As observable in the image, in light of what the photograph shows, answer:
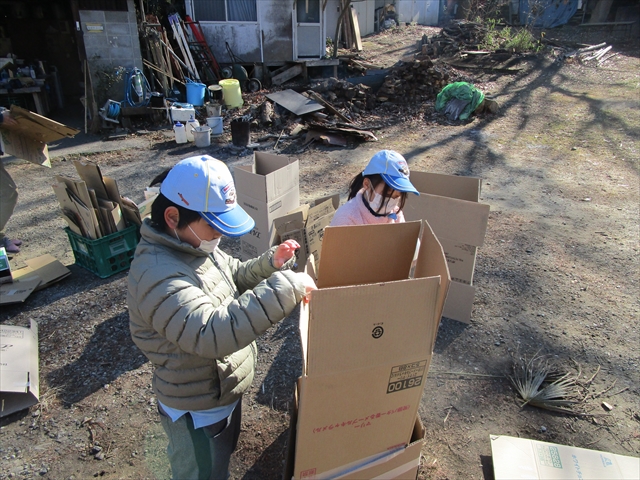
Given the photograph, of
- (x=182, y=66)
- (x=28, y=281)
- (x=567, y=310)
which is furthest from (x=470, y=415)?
(x=182, y=66)

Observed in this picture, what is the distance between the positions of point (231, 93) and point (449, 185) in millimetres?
8453

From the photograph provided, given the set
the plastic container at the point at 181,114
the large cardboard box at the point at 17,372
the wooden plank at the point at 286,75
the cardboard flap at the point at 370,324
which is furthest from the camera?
the wooden plank at the point at 286,75

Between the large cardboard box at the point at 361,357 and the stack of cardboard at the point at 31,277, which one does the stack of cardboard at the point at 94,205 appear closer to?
the stack of cardboard at the point at 31,277

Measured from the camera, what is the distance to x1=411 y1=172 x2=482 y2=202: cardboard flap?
137 inches

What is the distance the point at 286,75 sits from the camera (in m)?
12.9

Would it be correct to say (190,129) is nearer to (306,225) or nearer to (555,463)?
(306,225)

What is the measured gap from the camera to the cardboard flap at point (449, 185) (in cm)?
347

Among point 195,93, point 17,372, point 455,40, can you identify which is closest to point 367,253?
point 17,372

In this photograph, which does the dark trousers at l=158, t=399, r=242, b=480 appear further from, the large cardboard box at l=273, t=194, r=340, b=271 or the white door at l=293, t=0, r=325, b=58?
the white door at l=293, t=0, r=325, b=58

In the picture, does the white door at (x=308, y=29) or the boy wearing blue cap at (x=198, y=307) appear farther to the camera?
the white door at (x=308, y=29)

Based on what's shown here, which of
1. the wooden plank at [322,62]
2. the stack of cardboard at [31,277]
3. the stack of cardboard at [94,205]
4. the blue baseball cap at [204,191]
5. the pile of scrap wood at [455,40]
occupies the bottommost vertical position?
the stack of cardboard at [31,277]

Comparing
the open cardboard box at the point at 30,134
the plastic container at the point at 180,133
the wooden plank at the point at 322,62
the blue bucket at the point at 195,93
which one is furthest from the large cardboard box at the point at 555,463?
the wooden plank at the point at 322,62

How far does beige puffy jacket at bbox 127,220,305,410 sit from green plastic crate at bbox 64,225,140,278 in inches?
104

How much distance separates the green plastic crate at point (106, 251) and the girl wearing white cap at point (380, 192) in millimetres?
2382
